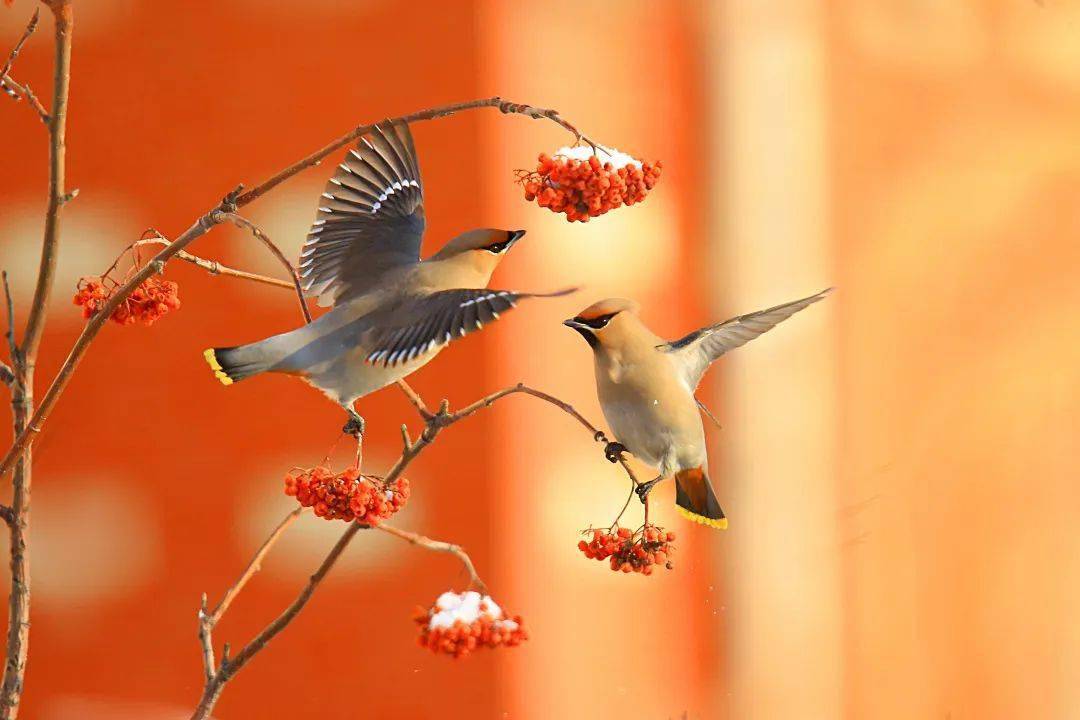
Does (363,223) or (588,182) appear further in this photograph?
(363,223)

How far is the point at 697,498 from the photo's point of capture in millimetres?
1202

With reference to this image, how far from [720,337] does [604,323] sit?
0.12 meters

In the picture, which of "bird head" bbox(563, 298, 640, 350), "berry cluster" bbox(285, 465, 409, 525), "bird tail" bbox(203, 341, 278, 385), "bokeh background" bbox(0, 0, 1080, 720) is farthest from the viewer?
"bokeh background" bbox(0, 0, 1080, 720)

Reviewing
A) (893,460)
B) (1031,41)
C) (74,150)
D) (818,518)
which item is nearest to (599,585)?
(818,518)

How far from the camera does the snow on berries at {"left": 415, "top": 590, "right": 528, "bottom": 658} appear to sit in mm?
922

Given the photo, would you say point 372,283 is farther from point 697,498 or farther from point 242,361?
point 697,498

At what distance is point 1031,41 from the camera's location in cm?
151

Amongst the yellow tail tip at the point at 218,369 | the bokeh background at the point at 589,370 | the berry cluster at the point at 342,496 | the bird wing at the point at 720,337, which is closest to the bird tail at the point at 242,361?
the yellow tail tip at the point at 218,369

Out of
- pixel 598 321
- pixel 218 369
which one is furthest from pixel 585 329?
pixel 218 369

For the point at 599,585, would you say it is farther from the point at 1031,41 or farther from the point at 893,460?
the point at 1031,41

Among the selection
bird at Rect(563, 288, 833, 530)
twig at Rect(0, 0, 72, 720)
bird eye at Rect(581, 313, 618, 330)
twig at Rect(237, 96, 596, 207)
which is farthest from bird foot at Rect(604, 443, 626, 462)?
twig at Rect(0, 0, 72, 720)

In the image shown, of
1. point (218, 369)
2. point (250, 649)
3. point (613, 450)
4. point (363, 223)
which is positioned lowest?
point (250, 649)

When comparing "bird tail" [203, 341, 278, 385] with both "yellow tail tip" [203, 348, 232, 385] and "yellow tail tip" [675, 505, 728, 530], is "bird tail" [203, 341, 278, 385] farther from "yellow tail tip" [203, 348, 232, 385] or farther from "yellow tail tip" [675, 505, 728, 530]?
"yellow tail tip" [675, 505, 728, 530]

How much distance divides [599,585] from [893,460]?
1.32 ft
